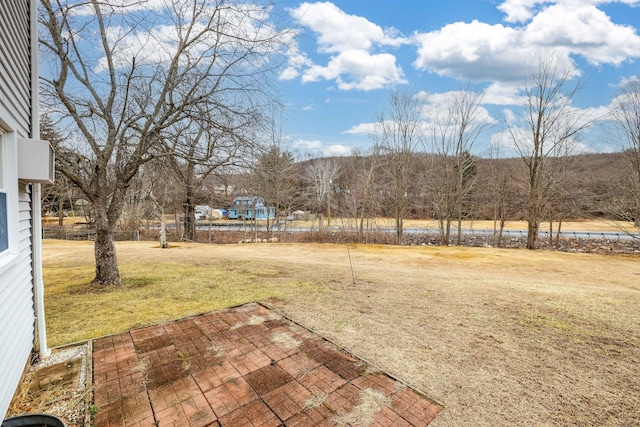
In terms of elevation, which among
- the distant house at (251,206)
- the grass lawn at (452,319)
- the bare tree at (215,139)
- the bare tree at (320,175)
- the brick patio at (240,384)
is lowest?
the grass lawn at (452,319)

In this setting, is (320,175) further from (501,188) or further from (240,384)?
(240,384)

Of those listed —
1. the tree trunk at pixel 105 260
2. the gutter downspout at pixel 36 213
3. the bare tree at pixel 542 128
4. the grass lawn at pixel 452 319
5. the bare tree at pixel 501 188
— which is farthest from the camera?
the bare tree at pixel 501 188

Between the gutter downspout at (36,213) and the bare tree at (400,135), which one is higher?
the bare tree at (400,135)

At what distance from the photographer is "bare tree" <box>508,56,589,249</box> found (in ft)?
37.8

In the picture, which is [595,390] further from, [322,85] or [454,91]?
[454,91]

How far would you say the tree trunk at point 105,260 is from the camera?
4.70 meters

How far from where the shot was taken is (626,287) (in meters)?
5.91

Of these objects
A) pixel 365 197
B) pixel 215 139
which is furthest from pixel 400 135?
pixel 215 139

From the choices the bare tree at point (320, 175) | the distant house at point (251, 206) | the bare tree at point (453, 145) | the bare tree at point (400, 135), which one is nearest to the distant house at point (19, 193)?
the distant house at point (251, 206)

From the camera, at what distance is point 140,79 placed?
176 inches

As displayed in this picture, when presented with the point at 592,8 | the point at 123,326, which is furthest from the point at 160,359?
the point at 592,8

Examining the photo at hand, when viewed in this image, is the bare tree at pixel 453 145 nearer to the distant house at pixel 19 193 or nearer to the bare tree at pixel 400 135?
the bare tree at pixel 400 135

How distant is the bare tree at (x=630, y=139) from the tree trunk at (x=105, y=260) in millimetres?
15106

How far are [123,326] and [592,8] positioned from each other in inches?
531
